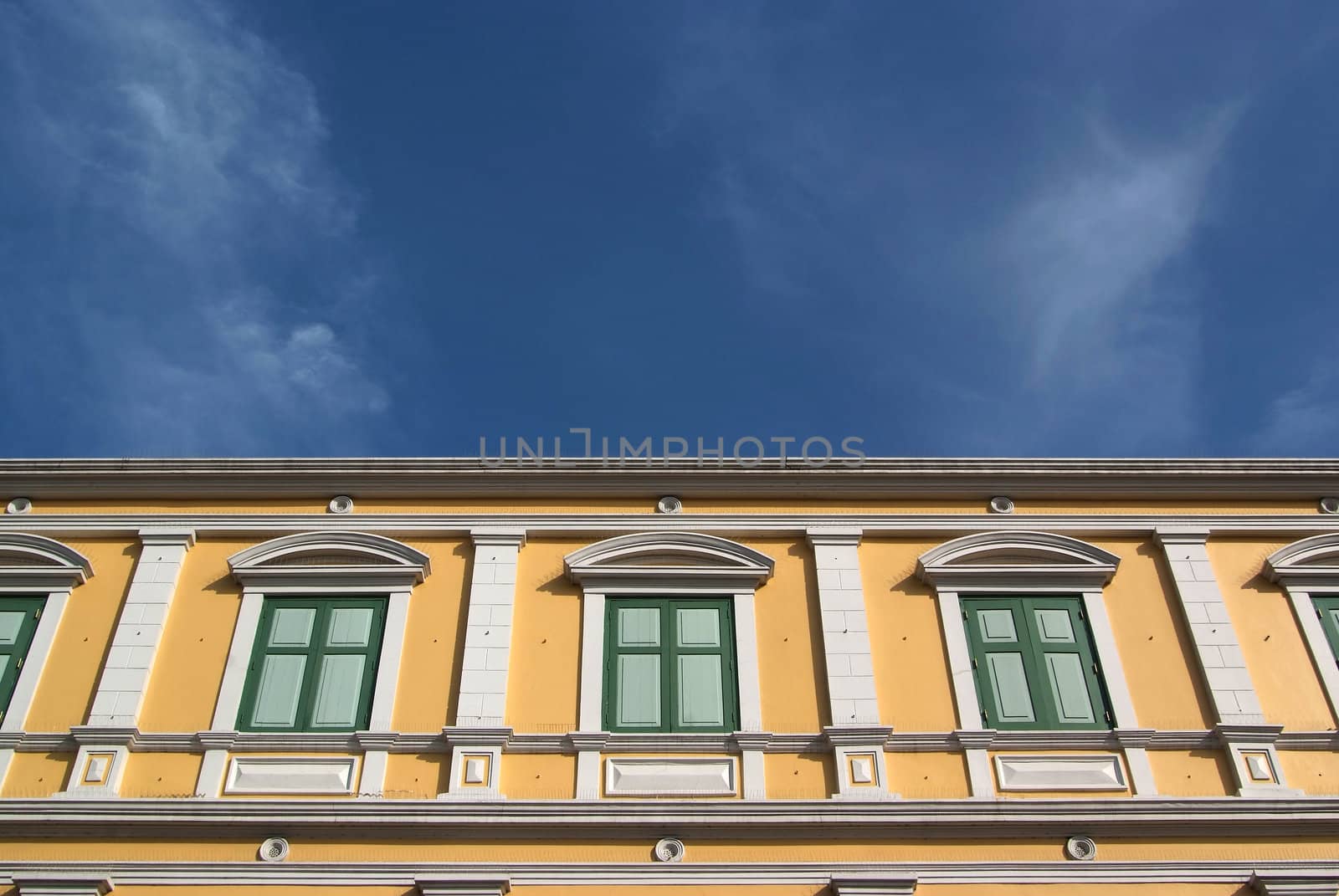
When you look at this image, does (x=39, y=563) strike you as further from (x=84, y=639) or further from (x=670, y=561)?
(x=670, y=561)

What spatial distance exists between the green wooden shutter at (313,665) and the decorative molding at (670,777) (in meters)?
2.56

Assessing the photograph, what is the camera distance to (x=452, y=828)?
35.2 ft

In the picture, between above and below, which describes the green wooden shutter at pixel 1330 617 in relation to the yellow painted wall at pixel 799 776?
above

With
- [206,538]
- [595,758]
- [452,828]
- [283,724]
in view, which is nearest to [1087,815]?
[595,758]

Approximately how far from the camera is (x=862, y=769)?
1123 cm

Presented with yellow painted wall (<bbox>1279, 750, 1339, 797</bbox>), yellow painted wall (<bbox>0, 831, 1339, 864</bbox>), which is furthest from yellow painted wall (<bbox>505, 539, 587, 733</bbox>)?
yellow painted wall (<bbox>1279, 750, 1339, 797</bbox>)

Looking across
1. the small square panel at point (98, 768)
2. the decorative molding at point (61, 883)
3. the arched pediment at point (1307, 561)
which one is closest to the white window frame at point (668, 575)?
the small square panel at point (98, 768)

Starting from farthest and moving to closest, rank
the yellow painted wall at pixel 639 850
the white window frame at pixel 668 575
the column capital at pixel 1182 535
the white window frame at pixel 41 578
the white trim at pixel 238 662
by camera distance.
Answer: the column capital at pixel 1182 535 < the white window frame at pixel 668 575 < the white window frame at pixel 41 578 < the white trim at pixel 238 662 < the yellow painted wall at pixel 639 850

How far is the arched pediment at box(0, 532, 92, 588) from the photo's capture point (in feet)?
41.7

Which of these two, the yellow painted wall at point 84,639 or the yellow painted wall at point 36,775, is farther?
the yellow painted wall at point 84,639

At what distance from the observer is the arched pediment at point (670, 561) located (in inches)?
502

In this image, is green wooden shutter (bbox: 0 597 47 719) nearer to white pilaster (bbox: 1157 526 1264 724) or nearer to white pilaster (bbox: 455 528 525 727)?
white pilaster (bbox: 455 528 525 727)

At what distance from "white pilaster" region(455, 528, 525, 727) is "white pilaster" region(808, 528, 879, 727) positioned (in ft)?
10.7

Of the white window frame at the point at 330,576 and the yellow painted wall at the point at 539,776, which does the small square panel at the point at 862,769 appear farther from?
the white window frame at the point at 330,576
